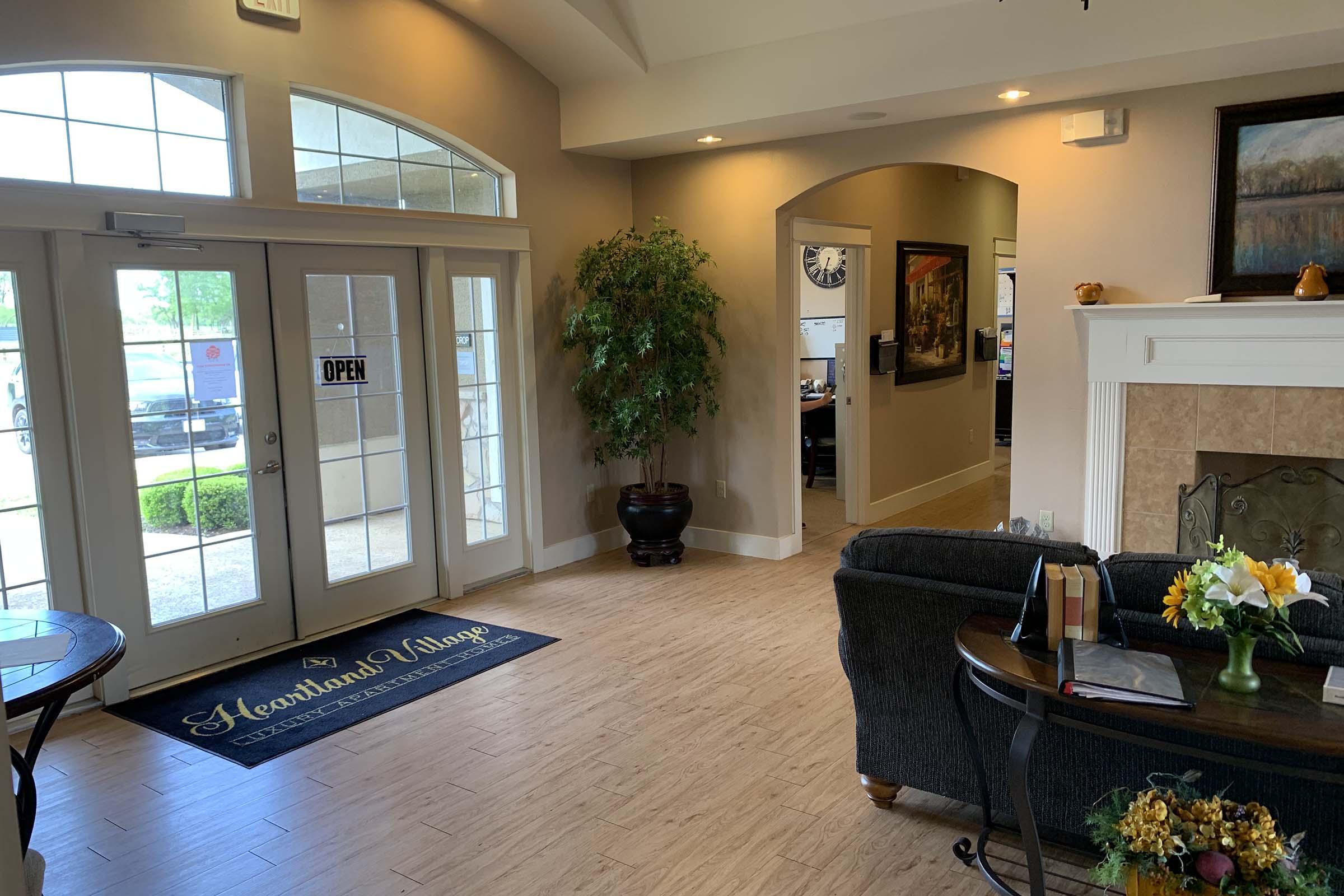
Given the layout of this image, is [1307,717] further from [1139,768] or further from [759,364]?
[759,364]

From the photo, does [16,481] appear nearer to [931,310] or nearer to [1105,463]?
[1105,463]

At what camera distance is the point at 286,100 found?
4500 mm

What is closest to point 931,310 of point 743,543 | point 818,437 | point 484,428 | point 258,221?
point 818,437

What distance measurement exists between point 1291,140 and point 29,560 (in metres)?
5.48

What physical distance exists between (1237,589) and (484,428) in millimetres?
4259

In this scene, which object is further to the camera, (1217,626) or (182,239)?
(182,239)

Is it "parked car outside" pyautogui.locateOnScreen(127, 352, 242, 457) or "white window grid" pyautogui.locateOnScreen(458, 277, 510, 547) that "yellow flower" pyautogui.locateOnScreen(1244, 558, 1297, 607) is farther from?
"white window grid" pyautogui.locateOnScreen(458, 277, 510, 547)

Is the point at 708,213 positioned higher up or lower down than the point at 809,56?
lower down

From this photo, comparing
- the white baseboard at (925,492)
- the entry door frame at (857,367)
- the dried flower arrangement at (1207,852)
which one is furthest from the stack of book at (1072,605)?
the white baseboard at (925,492)

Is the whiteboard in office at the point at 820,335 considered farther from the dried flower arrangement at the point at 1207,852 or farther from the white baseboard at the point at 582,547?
the dried flower arrangement at the point at 1207,852

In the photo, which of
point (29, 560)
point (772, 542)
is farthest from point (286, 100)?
point (772, 542)

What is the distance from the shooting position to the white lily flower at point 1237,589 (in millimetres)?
2051

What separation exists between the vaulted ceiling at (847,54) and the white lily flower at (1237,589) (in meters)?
2.41

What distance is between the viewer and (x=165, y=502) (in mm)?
4270
